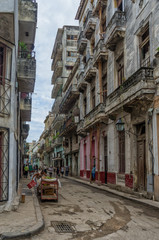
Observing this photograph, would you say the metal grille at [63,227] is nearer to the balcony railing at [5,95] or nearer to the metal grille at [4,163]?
the metal grille at [4,163]

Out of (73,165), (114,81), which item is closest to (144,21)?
(114,81)

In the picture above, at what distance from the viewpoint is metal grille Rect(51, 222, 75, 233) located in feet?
23.5

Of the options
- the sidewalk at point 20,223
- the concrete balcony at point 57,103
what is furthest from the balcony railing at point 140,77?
the concrete balcony at point 57,103

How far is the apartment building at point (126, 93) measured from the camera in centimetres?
1292

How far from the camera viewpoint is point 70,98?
34812 millimetres

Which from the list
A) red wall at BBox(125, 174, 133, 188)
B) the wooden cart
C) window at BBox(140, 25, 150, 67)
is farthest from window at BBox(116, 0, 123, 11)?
the wooden cart

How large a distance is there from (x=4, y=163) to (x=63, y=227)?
313 cm

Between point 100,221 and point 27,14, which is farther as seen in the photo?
point 27,14

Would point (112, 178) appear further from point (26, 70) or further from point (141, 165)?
point (26, 70)

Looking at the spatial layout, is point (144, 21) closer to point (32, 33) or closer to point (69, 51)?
point (32, 33)

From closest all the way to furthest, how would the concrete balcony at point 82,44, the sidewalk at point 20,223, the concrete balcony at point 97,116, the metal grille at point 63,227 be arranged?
the sidewalk at point 20,223 < the metal grille at point 63,227 < the concrete balcony at point 97,116 < the concrete balcony at point 82,44

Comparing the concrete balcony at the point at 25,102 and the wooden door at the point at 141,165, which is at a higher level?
the concrete balcony at the point at 25,102

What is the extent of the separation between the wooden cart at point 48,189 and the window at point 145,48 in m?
7.07

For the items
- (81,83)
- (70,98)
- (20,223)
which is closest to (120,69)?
(81,83)
